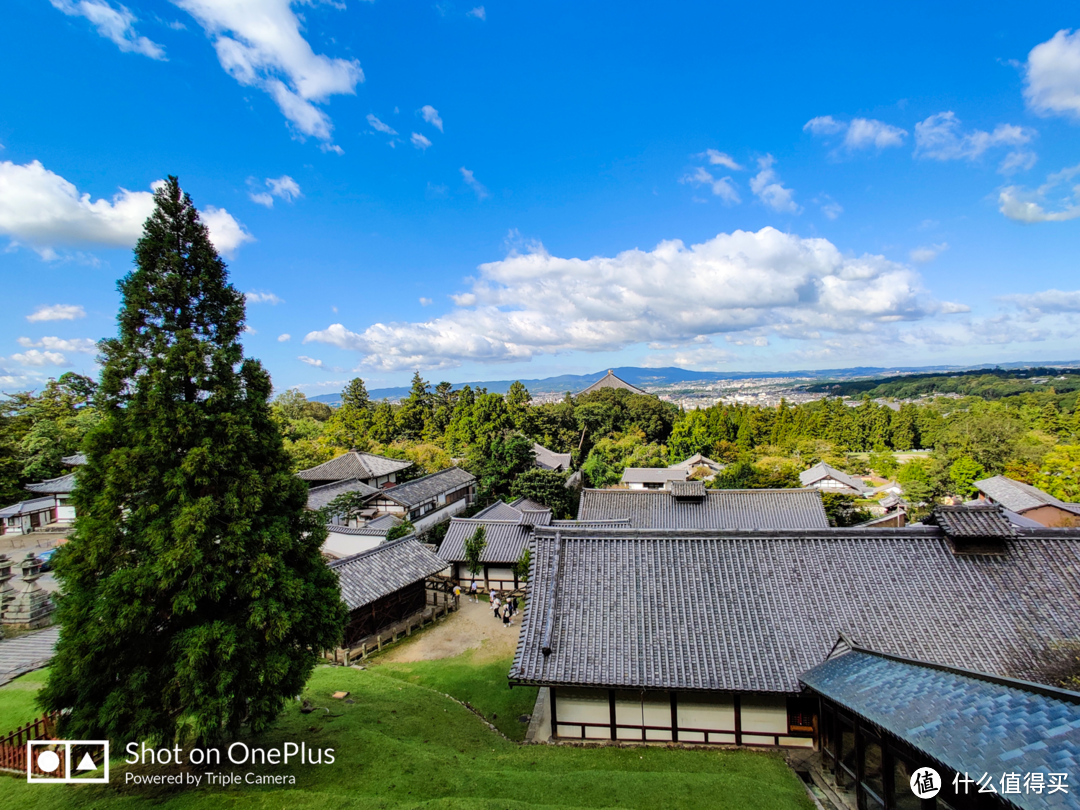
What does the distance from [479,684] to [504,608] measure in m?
5.12

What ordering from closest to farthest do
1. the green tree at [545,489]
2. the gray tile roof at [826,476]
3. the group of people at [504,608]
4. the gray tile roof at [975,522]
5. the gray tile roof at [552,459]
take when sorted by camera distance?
the gray tile roof at [975,522] → the group of people at [504,608] → the green tree at [545,489] → the gray tile roof at [826,476] → the gray tile roof at [552,459]

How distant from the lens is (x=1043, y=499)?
2920 cm

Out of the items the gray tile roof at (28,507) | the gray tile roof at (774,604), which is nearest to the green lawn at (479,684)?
the gray tile roof at (774,604)

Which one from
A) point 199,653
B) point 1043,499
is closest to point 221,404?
point 199,653

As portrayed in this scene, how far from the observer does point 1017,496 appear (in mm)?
30828

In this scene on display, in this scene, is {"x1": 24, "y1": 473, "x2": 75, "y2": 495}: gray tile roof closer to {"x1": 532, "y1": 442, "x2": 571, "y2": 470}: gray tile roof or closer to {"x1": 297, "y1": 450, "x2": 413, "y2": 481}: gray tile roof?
{"x1": 297, "y1": 450, "x2": 413, "y2": 481}: gray tile roof

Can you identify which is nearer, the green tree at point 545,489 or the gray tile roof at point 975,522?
the gray tile roof at point 975,522

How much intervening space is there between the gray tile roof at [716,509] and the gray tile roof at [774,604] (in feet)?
45.4

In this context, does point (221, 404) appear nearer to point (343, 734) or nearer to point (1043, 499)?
point (343, 734)

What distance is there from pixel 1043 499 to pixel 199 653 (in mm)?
42675

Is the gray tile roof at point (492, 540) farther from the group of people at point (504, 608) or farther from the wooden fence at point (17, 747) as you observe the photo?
the wooden fence at point (17, 747)

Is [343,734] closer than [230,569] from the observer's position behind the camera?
No

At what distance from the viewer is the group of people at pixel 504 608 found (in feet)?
61.7

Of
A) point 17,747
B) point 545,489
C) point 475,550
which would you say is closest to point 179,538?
point 17,747
